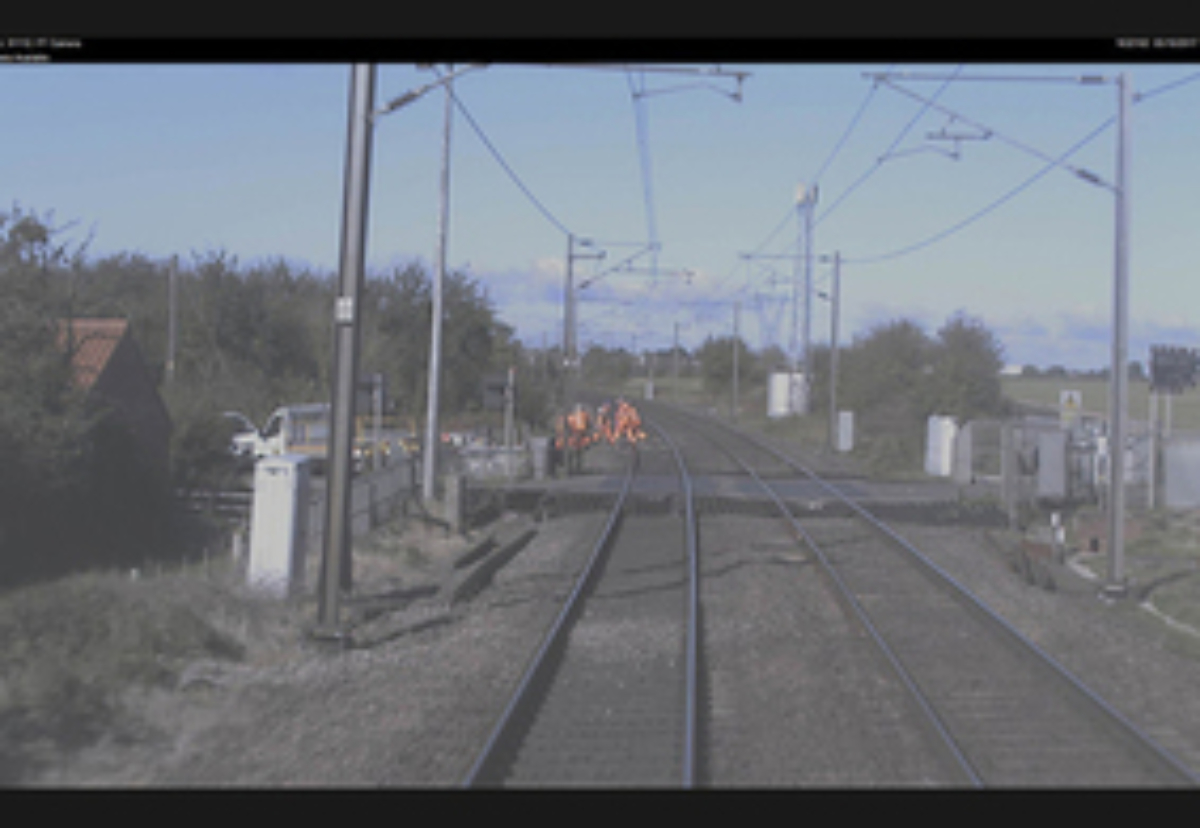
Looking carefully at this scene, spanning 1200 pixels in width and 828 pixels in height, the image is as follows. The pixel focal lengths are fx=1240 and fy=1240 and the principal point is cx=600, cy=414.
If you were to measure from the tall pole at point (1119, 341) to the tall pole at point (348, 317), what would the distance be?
1032cm

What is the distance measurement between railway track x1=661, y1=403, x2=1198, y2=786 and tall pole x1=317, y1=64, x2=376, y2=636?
211 inches

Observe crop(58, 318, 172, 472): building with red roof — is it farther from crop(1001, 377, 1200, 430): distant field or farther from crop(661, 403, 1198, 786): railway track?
crop(1001, 377, 1200, 430): distant field

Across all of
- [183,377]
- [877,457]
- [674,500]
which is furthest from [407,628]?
[183,377]

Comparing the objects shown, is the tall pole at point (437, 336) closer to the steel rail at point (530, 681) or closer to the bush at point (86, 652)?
the steel rail at point (530, 681)

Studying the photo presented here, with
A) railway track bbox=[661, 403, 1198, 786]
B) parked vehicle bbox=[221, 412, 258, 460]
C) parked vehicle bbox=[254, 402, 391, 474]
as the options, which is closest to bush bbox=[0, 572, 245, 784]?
railway track bbox=[661, 403, 1198, 786]

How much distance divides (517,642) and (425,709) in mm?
2661

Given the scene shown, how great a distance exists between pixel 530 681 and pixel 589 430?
37.8m

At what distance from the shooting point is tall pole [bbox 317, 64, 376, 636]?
39.9 ft

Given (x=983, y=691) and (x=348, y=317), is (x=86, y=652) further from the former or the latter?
(x=983, y=691)

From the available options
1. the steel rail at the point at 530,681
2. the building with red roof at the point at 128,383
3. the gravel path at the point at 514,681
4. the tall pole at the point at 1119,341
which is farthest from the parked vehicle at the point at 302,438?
the tall pole at the point at 1119,341

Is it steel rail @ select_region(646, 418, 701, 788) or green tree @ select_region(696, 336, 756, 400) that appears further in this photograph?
green tree @ select_region(696, 336, 756, 400)

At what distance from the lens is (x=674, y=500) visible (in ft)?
87.4

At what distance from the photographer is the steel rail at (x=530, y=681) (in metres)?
7.61
